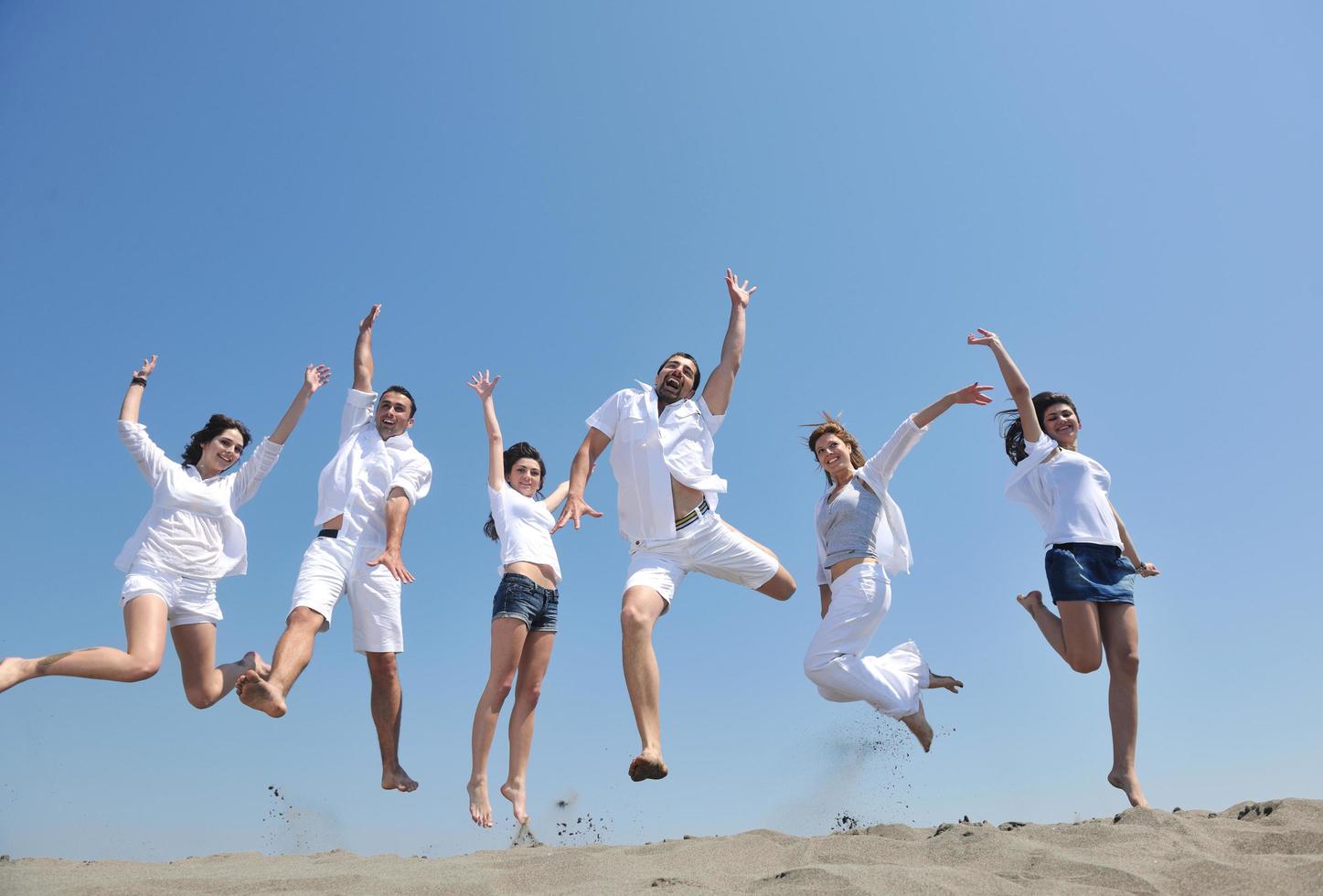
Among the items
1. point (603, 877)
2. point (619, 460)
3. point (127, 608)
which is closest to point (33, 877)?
point (127, 608)

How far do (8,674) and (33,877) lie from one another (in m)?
1.22

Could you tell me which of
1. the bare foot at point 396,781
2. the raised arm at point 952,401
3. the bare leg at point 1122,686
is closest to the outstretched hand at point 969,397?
the raised arm at point 952,401

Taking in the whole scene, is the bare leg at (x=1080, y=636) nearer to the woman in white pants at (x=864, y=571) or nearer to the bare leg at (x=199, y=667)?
the woman in white pants at (x=864, y=571)

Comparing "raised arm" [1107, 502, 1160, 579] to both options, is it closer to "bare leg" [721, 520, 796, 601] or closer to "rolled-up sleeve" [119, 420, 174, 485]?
"bare leg" [721, 520, 796, 601]

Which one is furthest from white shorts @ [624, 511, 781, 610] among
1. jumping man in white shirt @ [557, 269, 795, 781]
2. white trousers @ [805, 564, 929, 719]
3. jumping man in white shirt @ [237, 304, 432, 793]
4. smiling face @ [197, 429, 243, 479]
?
smiling face @ [197, 429, 243, 479]

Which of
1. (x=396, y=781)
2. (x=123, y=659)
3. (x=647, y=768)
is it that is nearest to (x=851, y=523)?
(x=647, y=768)

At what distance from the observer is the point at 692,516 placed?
21.4 feet

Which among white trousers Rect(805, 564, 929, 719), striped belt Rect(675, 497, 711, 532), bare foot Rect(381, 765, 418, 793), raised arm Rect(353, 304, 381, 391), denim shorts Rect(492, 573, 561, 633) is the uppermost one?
raised arm Rect(353, 304, 381, 391)

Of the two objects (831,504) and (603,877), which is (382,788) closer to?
(603,877)

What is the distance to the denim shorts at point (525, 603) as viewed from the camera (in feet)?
23.9

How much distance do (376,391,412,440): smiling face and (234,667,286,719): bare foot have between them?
7.72ft

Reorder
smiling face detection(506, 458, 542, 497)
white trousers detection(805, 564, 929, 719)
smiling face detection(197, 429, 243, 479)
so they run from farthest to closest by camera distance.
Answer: smiling face detection(506, 458, 542, 497), smiling face detection(197, 429, 243, 479), white trousers detection(805, 564, 929, 719)

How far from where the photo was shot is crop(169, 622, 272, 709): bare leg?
6.95m

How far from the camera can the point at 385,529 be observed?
746 centimetres
